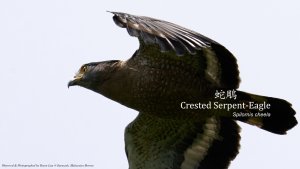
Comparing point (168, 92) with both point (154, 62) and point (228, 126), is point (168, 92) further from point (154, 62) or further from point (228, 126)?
point (228, 126)

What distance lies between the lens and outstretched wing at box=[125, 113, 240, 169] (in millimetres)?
11180

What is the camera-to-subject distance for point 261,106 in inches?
419

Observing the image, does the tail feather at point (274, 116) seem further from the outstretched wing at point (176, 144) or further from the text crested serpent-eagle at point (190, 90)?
the outstretched wing at point (176, 144)

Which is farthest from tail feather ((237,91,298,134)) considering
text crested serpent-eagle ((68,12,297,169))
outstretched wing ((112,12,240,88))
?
outstretched wing ((112,12,240,88))

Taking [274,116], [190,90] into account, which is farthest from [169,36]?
[274,116]

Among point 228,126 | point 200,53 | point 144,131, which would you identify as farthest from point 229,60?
point 144,131

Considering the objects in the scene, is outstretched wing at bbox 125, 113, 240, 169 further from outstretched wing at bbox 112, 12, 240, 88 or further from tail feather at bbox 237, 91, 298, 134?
outstretched wing at bbox 112, 12, 240, 88

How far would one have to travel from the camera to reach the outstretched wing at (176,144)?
1118 centimetres

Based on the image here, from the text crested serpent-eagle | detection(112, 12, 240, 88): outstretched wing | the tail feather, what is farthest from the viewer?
the tail feather

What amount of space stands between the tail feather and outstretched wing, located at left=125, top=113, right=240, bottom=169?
60 centimetres

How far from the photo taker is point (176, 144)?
37.9ft

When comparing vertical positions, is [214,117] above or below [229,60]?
below

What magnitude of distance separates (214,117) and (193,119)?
Answer: 30cm

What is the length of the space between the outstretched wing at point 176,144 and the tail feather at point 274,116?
0.60m
